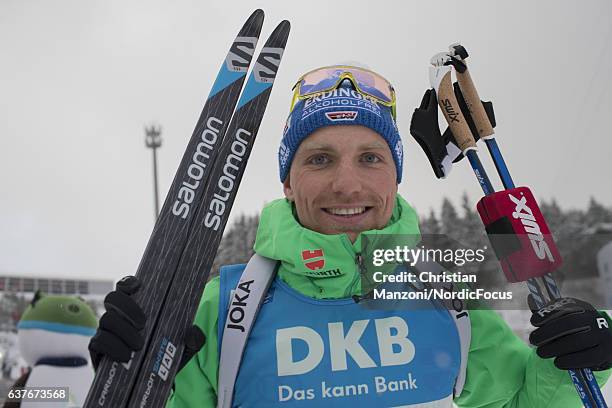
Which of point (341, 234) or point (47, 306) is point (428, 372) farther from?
point (47, 306)

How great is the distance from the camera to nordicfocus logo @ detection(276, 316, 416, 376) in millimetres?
1947

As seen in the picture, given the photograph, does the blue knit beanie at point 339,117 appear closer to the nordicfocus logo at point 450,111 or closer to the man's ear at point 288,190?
the man's ear at point 288,190

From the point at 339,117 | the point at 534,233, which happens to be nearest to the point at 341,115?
the point at 339,117

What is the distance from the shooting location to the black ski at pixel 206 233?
6.58 ft

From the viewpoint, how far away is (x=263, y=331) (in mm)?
1999

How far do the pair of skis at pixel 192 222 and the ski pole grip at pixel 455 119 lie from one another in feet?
2.77

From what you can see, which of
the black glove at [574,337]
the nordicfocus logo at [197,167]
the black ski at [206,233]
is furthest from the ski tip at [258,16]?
the black glove at [574,337]

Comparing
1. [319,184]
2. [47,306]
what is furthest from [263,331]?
[47,306]

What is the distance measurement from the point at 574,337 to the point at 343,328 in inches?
30.1

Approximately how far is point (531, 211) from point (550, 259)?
19 cm

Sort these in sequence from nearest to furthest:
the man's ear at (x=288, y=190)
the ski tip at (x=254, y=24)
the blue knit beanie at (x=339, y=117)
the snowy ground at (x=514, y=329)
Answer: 1. the blue knit beanie at (x=339, y=117)
2. the man's ear at (x=288, y=190)
3. the ski tip at (x=254, y=24)
4. the snowy ground at (x=514, y=329)

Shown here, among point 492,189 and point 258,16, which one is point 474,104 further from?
point 258,16

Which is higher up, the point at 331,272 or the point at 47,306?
the point at 47,306

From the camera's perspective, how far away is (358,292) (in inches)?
79.9
